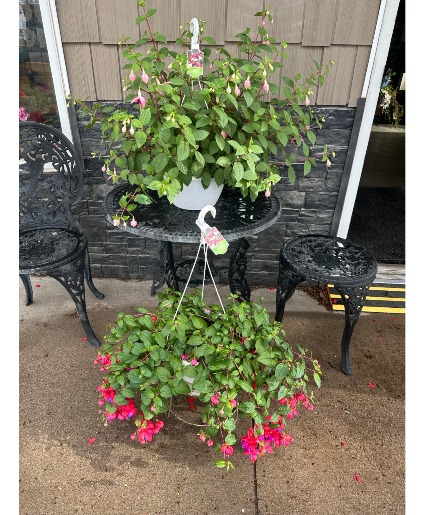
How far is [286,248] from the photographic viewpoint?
2.04 m

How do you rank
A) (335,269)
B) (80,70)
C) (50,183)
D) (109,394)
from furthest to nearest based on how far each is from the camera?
(50,183), (80,70), (335,269), (109,394)

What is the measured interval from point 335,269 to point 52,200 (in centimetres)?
160

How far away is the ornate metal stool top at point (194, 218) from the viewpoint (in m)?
1.64

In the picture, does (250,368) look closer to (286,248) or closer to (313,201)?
(286,248)

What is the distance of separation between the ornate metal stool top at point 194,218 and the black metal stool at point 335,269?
0.28 metres

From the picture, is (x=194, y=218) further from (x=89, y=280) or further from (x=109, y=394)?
(x=89, y=280)

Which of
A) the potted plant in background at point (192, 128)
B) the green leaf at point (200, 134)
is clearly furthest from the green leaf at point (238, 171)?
the green leaf at point (200, 134)

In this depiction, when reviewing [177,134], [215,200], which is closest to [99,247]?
[215,200]

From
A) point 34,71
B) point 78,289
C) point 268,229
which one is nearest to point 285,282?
point 268,229

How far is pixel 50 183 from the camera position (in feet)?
7.47

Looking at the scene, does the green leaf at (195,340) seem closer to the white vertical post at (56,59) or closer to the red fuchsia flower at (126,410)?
the red fuchsia flower at (126,410)

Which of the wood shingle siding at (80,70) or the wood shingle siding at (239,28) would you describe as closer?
the wood shingle siding at (239,28)

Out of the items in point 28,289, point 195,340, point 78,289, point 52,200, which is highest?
point 52,200
